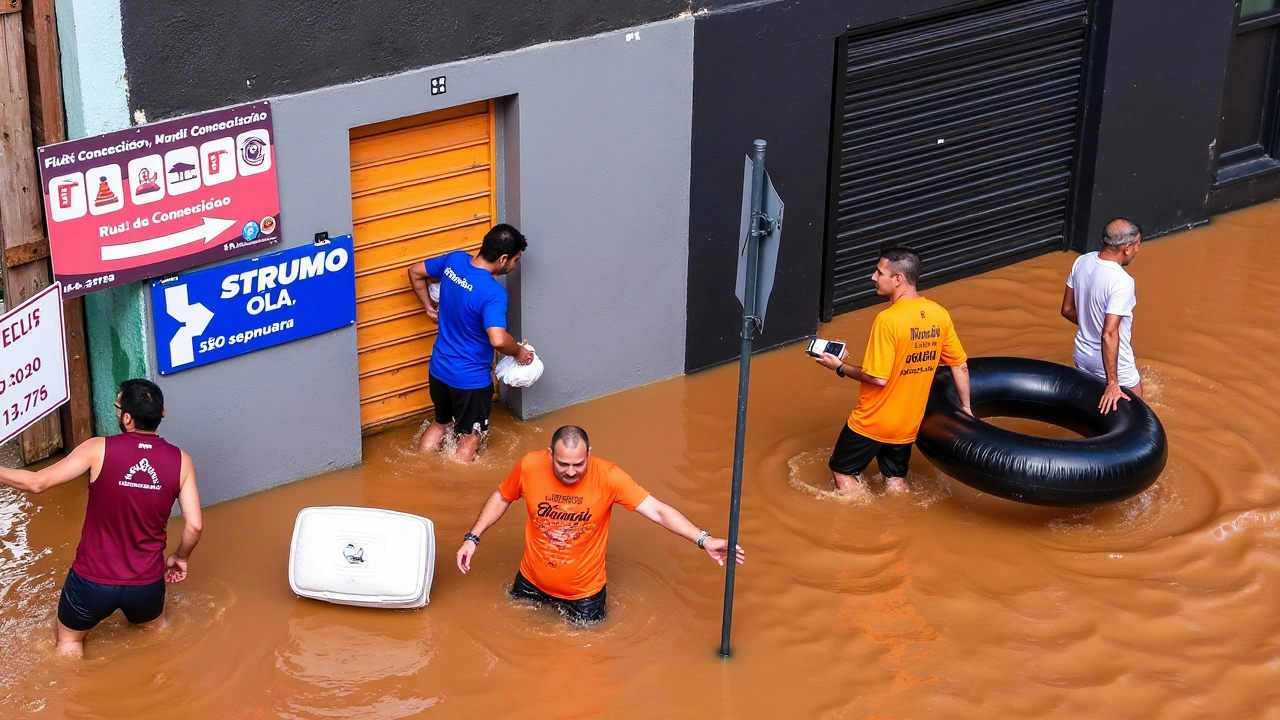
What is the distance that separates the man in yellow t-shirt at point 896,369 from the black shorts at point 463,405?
214 centimetres

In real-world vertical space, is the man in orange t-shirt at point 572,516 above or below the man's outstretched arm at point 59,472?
below

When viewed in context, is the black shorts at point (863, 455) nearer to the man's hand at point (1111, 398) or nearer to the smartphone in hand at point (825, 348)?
the smartphone in hand at point (825, 348)

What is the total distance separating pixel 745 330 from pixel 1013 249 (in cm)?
597

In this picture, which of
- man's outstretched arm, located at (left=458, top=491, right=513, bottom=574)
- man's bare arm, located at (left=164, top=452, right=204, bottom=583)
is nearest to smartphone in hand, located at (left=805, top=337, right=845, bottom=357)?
man's outstretched arm, located at (left=458, top=491, right=513, bottom=574)

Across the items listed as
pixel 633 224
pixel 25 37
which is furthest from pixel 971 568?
pixel 25 37

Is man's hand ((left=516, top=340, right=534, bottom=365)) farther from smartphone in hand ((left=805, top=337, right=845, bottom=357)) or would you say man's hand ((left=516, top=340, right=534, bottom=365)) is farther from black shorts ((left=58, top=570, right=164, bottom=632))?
black shorts ((left=58, top=570, right=164, bottom=632))

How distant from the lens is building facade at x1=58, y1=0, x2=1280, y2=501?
28.0 feet

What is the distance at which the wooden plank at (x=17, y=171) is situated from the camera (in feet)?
26.5

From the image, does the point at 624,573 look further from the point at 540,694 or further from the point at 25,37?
the point at 25,37

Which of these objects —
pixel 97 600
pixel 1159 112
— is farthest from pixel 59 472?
pixel 1159 112

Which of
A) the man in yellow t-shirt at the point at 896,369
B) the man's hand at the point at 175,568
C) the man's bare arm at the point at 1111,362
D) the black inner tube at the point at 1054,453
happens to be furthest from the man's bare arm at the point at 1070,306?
the man's hand at the point at 175,568

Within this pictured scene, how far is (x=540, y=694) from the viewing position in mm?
7492

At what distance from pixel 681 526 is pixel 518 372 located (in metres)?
2.37

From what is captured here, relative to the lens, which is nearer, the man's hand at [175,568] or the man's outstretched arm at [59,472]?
the man's outstretched arm at [59,472]
